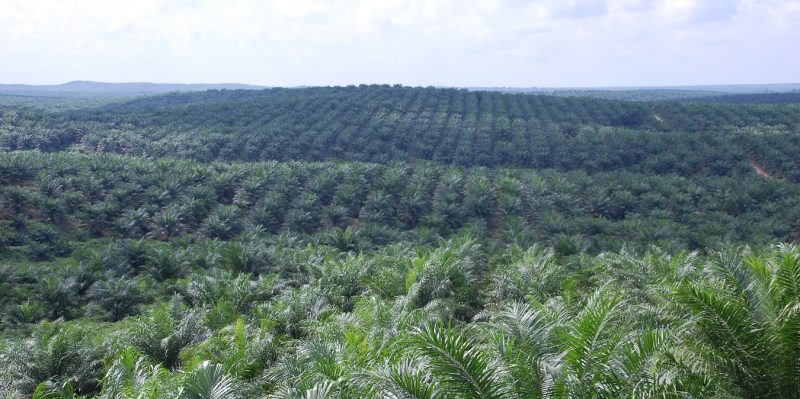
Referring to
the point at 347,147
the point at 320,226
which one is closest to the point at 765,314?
the point at 320,226

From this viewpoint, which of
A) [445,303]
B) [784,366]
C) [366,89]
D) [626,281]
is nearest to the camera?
[784,366]

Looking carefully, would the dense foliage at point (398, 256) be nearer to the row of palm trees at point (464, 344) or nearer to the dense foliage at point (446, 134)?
the row of palm trees at point (464, 344)

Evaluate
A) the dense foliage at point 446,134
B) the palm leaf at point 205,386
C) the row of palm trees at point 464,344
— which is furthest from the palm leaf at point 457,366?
the dense foliage at point 446,134

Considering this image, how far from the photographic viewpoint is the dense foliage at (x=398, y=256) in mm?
5391

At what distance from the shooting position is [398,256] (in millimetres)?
16141

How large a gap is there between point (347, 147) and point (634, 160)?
20.4 m

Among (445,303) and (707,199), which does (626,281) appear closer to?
(445,303)

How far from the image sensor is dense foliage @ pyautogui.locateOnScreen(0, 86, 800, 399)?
539cm

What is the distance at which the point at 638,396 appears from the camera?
487cm

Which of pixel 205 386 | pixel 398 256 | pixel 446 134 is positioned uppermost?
pixel 205 386

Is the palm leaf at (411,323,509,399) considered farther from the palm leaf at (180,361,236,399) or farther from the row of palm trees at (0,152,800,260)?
the row of palm trees at (0,152,800,260)

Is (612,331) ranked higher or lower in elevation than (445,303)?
higher

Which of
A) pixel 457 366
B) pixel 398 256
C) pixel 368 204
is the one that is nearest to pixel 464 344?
pixel 457 366

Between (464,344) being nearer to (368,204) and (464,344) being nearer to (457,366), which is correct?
(457,366)
